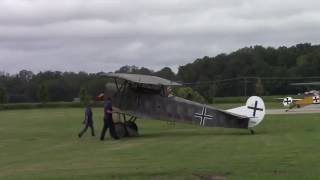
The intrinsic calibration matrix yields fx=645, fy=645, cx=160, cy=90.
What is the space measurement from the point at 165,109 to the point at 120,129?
2307 millimetres

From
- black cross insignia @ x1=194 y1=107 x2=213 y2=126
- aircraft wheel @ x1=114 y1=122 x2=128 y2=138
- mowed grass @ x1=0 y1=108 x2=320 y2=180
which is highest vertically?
black cross insignia @ x1=194 y1=107 x2=213 y2=126

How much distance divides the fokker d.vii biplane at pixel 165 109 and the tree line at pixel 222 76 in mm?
55056

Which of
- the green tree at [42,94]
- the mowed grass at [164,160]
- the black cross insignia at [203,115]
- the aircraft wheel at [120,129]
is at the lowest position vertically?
the mowed grass at [164,160]

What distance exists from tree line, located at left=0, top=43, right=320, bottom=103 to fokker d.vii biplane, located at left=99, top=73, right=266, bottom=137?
181ft

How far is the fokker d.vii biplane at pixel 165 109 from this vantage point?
94.3 feet

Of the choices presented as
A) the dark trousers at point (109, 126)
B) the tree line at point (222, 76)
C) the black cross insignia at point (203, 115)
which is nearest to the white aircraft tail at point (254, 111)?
the black cross insignia at point (203, 115)

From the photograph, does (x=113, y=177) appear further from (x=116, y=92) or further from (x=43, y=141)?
(x=116, y=92)

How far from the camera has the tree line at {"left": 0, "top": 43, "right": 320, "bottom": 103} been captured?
97500 millimetres

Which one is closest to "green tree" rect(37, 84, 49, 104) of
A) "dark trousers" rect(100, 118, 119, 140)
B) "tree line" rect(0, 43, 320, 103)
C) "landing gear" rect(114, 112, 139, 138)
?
"tree line" rect(0, 43, 320, 103)

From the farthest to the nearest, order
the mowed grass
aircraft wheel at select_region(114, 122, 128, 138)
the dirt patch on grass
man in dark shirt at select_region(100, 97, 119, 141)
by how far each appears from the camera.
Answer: aircraft wheel at select_region(114, 122, 128, 138) < man in dark shirt at select_region(100, 97, 119, 141) < the mowed grass < the dirt patch on grass

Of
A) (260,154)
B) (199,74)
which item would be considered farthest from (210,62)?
(260,154)

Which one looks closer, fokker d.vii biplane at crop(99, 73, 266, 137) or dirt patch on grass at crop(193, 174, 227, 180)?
dirt patch on grass at crop(193, 174, 227, 180)

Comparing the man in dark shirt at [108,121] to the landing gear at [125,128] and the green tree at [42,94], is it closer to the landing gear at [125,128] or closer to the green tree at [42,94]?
the landing gear at [125,128]

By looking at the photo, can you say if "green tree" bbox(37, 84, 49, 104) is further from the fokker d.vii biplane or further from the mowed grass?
the mowed grass
